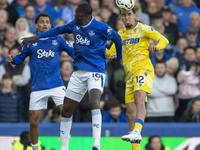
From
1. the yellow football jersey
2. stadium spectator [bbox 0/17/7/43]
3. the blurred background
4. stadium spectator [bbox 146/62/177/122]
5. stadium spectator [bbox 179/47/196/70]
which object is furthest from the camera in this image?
A: stadium spectator [bbox 0/17/7/43]

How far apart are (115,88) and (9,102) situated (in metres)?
2.82

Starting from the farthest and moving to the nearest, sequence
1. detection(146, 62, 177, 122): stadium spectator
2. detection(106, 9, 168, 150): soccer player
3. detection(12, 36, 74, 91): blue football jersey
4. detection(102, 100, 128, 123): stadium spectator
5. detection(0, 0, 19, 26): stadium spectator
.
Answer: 1. detection(0, 0, 19, 26): stadium spectator
2. detection(146, 62, 177, 122): stadium spectator
3. detection(102, 100, 128, 123): stadium spectator
4. detection(12, 36, 74, 91): blue football jersey
5. detection(106, 9, 168, 150): soccer player

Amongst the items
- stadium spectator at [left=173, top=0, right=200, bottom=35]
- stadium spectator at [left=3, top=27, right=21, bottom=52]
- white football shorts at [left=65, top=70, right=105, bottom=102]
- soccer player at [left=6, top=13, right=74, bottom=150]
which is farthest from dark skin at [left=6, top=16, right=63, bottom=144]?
stadium spectator at [left=173, top=0, right=200, bottom=35]

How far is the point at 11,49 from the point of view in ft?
50.5

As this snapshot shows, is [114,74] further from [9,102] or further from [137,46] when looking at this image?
[137,46]

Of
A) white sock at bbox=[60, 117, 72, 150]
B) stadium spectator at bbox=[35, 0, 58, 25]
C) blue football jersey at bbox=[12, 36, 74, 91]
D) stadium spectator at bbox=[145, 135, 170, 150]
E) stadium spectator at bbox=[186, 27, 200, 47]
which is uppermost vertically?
stadium spectator at bbox=[35, 0, 58, 25]

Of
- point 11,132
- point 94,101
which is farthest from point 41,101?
point 11,132

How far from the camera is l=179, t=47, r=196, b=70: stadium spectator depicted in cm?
1564

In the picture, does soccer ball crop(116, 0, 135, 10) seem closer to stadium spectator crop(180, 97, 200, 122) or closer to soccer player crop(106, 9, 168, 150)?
soccer player crop(106, 9, 168, 150)

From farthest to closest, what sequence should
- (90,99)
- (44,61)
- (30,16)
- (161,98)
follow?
(30,16) → (161,98) → (44,61) → (90,99)

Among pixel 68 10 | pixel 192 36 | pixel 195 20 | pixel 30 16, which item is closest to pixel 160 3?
pixel 195 20

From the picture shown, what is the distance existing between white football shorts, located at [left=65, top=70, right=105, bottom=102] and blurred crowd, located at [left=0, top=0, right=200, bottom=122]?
3.75 meters

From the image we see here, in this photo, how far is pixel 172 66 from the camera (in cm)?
1555

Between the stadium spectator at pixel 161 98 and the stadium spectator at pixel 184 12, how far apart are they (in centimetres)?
262
